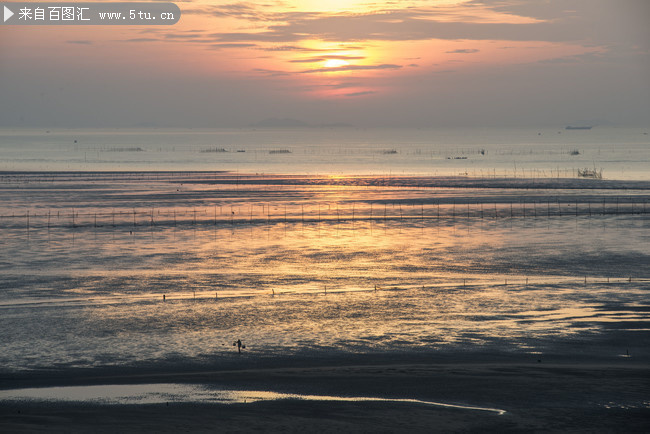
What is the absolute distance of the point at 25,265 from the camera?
164 feet

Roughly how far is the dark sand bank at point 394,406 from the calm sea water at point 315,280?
2.36 meters

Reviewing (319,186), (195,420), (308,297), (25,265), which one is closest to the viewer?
(195,420)

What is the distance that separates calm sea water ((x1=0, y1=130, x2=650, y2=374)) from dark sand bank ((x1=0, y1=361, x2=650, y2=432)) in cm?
236

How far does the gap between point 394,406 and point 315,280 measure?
72.4 ft

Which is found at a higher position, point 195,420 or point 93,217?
point 93,217

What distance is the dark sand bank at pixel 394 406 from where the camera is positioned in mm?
21859

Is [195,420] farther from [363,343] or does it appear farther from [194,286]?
[194,286]

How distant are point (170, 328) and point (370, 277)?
1560 cm

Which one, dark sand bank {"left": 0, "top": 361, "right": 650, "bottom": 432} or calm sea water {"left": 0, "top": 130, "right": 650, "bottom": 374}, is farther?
calm sea water {"left": 0, "top": 130, "right": 650, "bottom": 374}

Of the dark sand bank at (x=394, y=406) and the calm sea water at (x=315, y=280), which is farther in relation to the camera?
the calm sea water at (x=315, y=280)

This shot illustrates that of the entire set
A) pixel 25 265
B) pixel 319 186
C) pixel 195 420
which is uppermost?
pixel 319 186

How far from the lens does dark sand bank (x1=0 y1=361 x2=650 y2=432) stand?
71.7 ft

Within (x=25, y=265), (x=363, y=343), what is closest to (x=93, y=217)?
(x=25, y=265)

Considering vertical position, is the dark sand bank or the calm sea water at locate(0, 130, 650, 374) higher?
the calm sea water at locate(0, 130, 650, 374)
